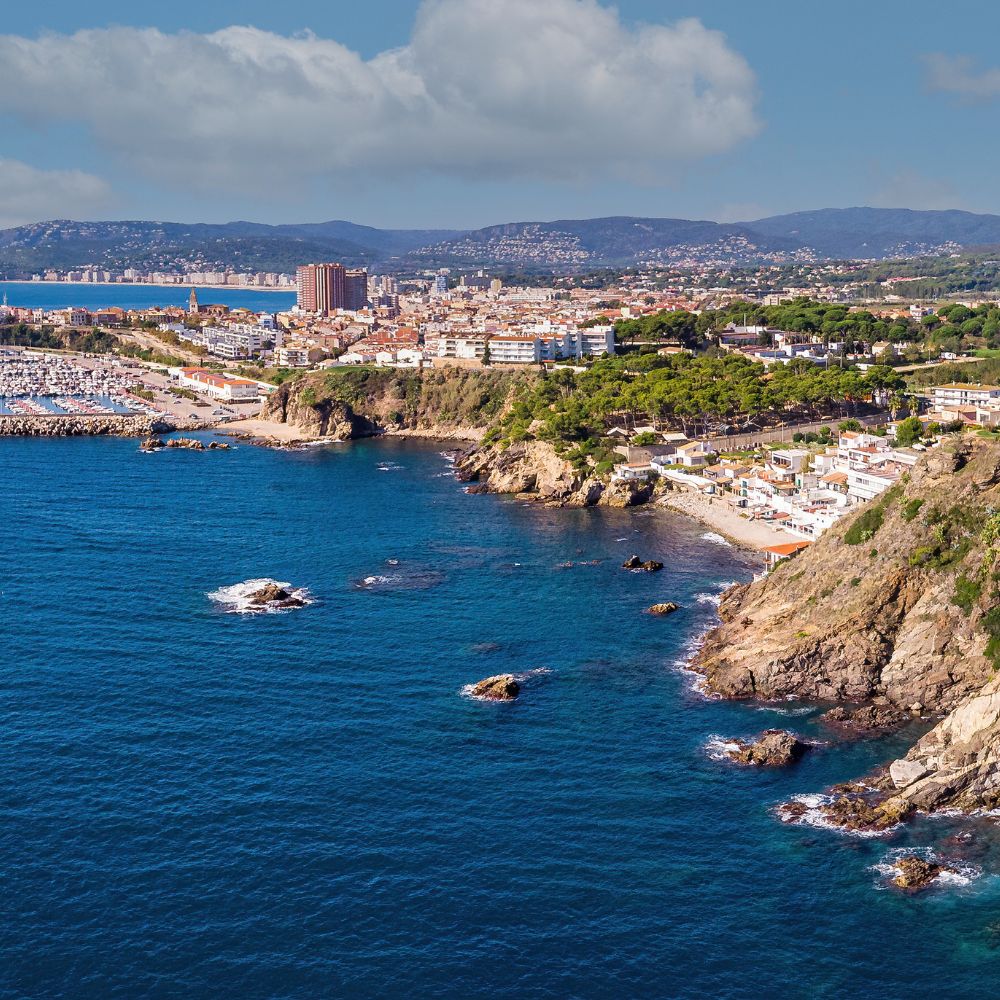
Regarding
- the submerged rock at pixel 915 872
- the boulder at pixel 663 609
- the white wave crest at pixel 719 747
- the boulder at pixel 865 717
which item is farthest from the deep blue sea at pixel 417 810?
the boulder at pixel 865 717

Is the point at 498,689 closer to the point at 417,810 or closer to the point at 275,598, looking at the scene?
the point at 417,810

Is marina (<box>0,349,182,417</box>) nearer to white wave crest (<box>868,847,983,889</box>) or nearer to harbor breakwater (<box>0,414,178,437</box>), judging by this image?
harbor breakwater (<box>0,414,178,437</box>)

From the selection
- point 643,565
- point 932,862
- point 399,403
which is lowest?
point 932,862

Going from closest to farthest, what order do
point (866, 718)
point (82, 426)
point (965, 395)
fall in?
point (866, 718) → point (965, 395) → point (82, 426)

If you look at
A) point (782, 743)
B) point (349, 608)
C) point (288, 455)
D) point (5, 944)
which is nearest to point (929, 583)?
point (782, 743)

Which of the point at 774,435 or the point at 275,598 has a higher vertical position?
the point at 774,435

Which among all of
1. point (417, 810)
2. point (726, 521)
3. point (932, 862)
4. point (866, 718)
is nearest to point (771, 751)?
point (866, 718)

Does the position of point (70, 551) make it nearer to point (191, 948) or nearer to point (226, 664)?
point (226, 664)
